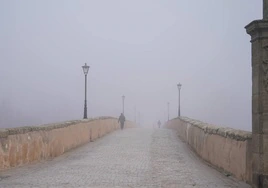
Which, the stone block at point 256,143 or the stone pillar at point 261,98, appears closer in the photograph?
the stone pillar at point 261,98

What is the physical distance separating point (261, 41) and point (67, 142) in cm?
1049

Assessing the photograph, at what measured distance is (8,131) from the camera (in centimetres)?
1088

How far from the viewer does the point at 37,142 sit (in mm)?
12766

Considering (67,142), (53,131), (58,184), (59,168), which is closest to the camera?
(58,184)

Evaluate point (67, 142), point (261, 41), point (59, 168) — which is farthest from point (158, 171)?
point (67, 142)

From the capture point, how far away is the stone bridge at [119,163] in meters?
9.13

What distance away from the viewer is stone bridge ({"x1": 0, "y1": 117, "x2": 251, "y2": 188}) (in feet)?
30.0

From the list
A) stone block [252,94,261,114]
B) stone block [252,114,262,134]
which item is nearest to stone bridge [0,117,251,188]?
stone block [252,114,262,134]

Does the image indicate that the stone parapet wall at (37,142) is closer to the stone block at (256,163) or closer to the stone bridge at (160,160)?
the stone bridge at (160,160)

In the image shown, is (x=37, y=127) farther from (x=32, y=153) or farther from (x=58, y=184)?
(x=58, y=184)

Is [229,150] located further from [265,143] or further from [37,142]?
[37,142]

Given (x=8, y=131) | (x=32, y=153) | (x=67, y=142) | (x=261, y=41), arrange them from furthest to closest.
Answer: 1. (x=67, y=142)
2. (x=32, y=153)
3. (x=8, y=131)
4. (x=261, y=41)

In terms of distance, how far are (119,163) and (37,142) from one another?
2.58 meters

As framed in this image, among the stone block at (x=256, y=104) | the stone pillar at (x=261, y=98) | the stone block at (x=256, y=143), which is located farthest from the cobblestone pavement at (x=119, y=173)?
the stone block at (x=256, y=104)
